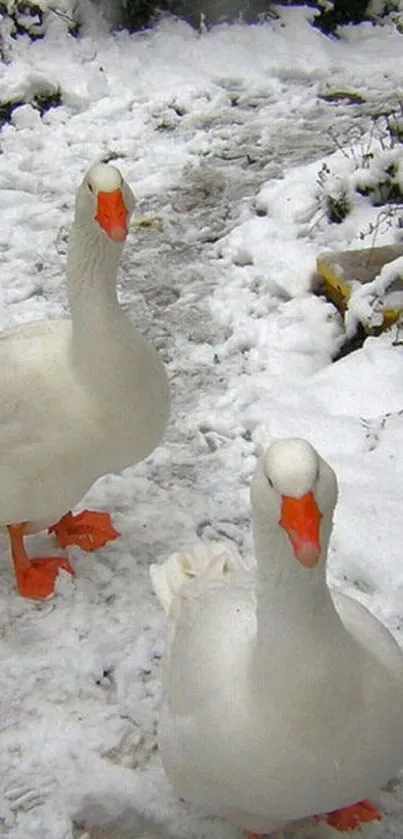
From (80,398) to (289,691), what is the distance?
113 cm

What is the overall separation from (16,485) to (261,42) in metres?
4.26

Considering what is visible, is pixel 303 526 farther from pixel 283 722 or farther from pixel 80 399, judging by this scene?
pixel 80 399

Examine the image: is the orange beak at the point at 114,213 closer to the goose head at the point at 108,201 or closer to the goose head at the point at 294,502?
the goose head at the point at 108,201

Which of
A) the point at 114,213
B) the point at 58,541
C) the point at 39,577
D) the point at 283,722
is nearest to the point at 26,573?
the point at 39,577

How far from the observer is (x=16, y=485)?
2984 mm

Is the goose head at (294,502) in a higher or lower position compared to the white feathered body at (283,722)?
higher

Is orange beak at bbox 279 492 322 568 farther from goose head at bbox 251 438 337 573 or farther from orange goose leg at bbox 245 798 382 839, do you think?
orange goose leg at bbox 245 798 382 839

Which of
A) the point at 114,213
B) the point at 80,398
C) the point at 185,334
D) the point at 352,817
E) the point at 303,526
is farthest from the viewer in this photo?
the point at 185,334

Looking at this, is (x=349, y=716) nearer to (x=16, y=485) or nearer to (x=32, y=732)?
(x=32, y=732)

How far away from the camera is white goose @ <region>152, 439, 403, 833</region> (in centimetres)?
199

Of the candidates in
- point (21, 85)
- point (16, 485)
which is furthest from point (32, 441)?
point (21, 85)

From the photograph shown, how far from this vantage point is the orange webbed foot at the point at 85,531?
11.2ft

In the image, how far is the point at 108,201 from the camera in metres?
2.79

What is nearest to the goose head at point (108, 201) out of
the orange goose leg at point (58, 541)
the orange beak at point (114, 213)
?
the orange beak at point (114, 213)
